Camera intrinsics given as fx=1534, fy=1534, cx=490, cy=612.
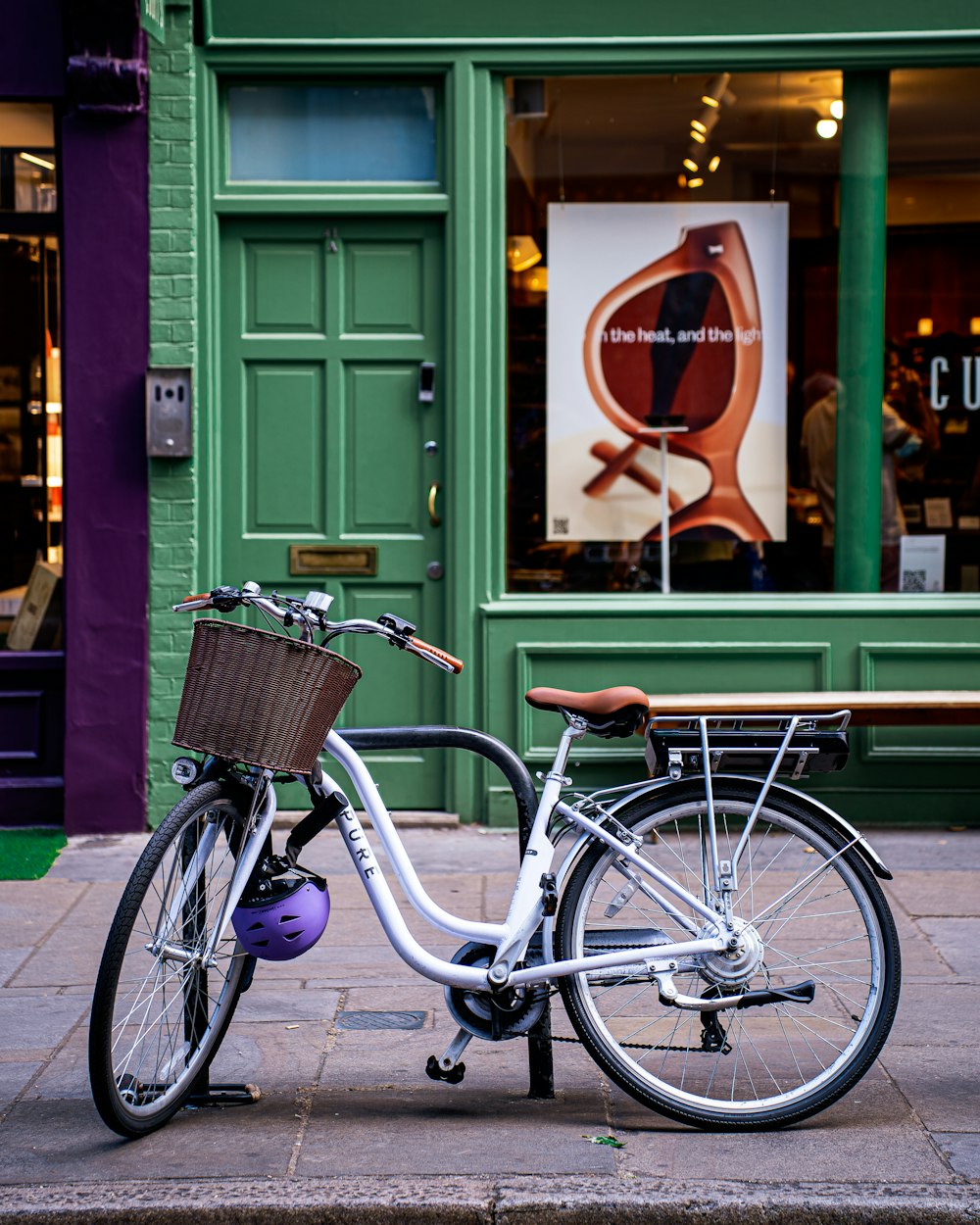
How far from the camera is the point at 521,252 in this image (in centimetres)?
735

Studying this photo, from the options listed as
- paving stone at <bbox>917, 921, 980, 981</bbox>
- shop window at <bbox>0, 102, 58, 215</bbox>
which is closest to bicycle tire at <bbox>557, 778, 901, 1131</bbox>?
paving stone at <bbox>917, 921, 980, 981</bbox>

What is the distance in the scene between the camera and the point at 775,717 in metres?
4.24

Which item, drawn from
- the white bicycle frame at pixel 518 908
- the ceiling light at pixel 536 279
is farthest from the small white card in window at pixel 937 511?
the white bicycle frame at pixel 518 908

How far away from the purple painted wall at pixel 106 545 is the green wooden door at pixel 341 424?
1.41 feet

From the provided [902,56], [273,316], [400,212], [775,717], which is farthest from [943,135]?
[775,717]

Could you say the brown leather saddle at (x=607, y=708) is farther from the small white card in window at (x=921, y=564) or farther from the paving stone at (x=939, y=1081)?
the small white card in window at (x=921, y=564)

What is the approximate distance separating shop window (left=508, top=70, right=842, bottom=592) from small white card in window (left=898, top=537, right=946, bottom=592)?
41 cm

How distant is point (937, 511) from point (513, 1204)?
4958 millimetres

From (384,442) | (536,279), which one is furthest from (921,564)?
(384,442)

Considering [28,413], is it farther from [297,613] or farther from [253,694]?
[253,694]

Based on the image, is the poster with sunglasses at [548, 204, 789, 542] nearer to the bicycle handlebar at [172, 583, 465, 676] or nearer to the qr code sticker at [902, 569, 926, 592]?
the qr code sticker at [902, 569, 926, 592]

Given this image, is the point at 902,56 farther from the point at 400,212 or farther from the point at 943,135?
the point at 400,212

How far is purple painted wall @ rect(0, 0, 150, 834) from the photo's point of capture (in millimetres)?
7020

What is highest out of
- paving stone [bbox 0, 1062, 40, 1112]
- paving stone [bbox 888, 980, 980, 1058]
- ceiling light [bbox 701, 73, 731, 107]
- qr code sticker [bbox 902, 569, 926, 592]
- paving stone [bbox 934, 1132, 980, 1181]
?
ceiling light [bbox 701, 73, 731, 107]
